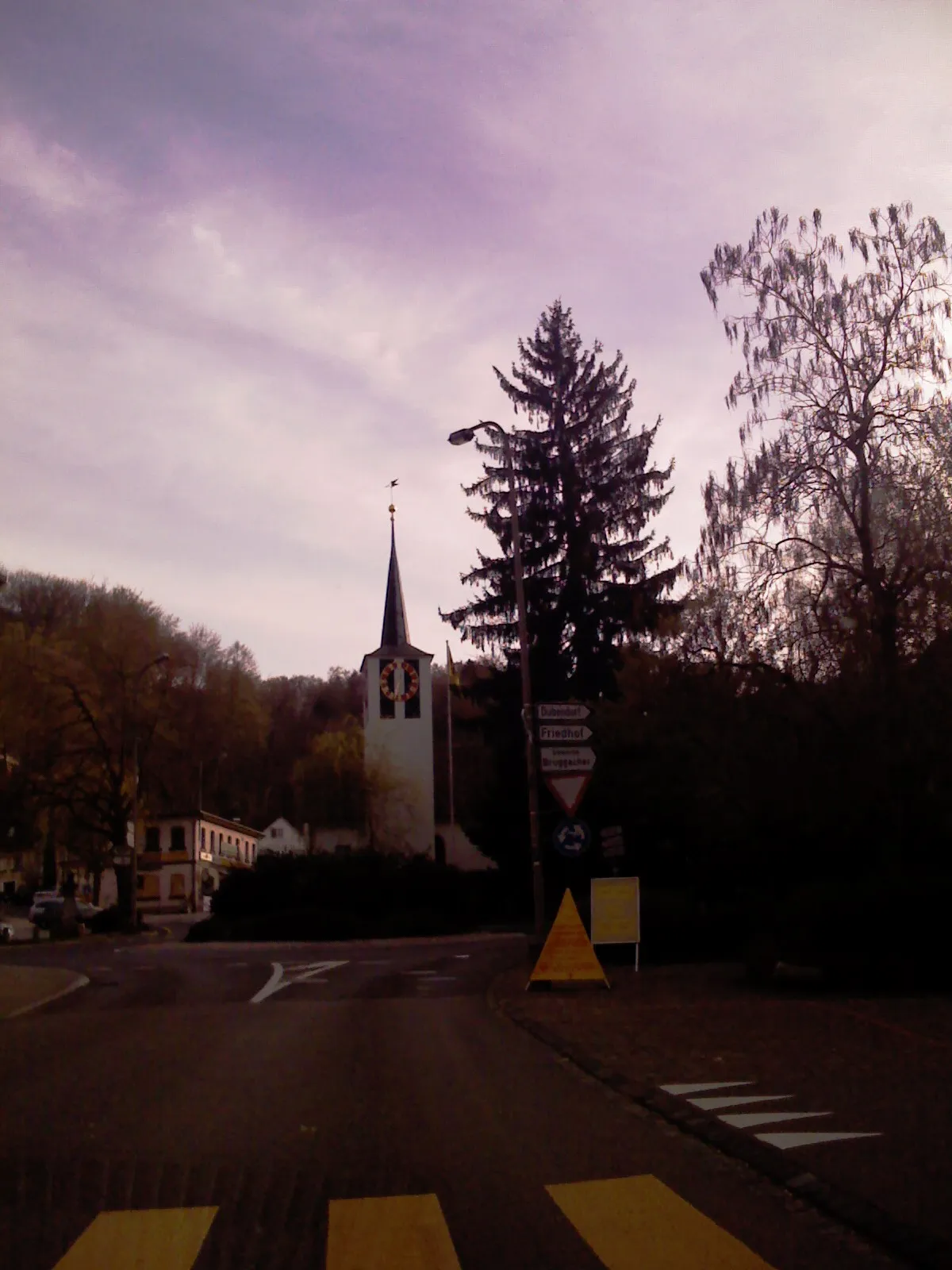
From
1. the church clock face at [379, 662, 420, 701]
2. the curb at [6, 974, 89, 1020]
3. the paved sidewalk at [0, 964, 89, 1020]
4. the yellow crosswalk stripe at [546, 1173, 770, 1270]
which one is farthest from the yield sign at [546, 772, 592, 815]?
the church clock face at [379, 662, 420, 701]

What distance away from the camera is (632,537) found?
1594 inches

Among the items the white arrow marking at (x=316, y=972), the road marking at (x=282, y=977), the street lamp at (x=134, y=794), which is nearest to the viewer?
the road marking at (x=282, y=977)

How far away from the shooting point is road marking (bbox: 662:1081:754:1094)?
938 cm

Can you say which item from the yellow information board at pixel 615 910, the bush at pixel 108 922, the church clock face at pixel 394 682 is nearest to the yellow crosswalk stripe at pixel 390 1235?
the yellow information board at pixel 615 910

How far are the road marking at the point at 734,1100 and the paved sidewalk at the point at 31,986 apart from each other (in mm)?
11391

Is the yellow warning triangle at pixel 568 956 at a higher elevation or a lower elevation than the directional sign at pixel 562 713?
lower

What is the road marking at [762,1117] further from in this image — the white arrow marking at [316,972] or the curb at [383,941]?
the curb at [383,941]

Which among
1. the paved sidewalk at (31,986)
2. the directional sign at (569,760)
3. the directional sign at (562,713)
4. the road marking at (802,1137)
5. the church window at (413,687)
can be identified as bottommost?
the paved sidewalk at (31,986)

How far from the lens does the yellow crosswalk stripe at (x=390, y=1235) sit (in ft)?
17.9

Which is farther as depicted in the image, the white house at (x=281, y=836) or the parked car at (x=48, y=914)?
the white house at (x=281, y=836)

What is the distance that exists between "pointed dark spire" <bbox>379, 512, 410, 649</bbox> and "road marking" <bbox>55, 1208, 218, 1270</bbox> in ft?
246

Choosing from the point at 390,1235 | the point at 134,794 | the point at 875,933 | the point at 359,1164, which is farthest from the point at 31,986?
the point at 134,794

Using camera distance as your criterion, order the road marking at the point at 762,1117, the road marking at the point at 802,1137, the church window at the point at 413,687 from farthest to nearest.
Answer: the church window at the point at 413,687 < the road marking at the point at 762,1117 < the road marking at the point at 802,1137

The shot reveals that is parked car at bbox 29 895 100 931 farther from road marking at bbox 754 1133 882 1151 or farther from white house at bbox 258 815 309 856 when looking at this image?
road marking at bbox 754 1133 882 1151
